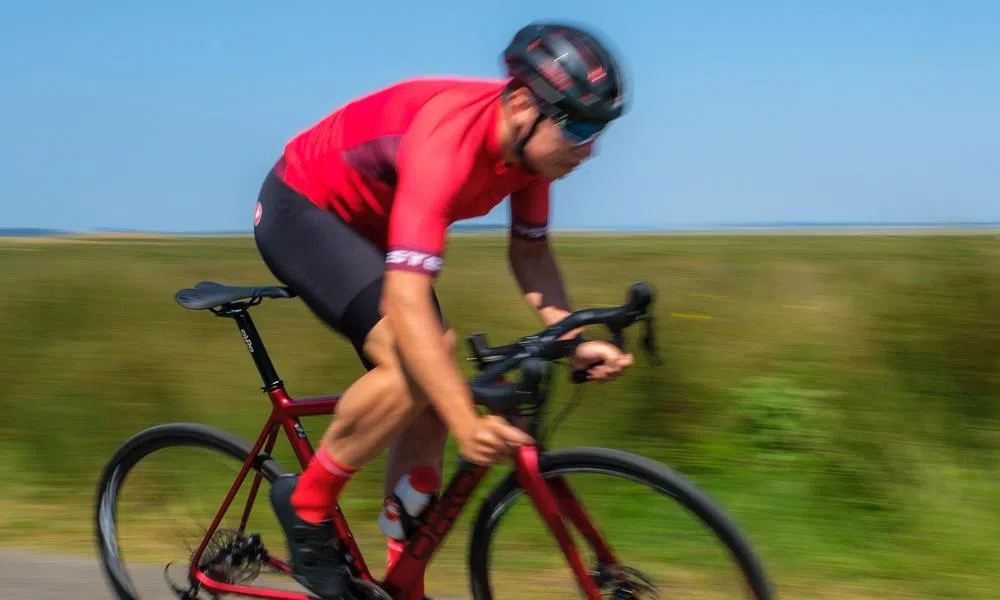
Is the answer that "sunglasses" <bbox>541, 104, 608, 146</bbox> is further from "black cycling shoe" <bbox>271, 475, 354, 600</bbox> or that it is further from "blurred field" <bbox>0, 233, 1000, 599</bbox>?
"black cycling shoe" <bbox>271, 475, 354, 600</bbox>

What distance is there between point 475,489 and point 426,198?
2.86 feet

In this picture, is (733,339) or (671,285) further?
(671,285)

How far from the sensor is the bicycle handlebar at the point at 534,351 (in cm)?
290

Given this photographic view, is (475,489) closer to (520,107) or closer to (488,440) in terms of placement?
(488,440)

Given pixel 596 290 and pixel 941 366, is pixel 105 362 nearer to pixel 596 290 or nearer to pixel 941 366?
pixel 596 290

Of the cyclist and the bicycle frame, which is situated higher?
the cyclist

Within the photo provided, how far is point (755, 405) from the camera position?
5.34m

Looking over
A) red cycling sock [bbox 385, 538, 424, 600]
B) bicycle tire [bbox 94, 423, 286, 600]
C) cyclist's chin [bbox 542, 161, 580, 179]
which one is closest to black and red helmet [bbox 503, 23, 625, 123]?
cyclist's chin [bbox 542, 161, 580, 179]

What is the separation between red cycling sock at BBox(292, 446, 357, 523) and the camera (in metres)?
3.21

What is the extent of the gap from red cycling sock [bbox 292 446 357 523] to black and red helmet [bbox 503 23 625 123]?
1128 millimetres

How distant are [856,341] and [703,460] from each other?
102cm

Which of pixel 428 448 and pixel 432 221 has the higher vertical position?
pixel 432 221

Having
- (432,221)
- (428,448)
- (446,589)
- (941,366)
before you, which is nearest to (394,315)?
(432,221)

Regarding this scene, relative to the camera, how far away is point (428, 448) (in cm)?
338
